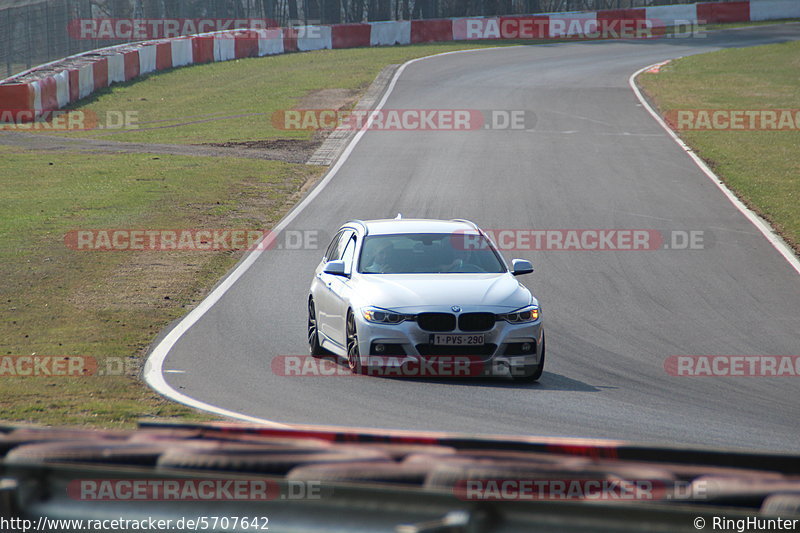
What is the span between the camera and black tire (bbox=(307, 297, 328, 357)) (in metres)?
11.9

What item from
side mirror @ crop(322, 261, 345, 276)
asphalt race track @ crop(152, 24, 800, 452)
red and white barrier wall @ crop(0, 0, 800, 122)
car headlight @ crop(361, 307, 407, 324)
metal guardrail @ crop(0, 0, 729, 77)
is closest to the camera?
asphalt race track @ crop(152, 24, 800, 452)

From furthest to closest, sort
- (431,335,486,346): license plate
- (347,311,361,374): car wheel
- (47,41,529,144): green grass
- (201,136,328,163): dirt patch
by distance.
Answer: (47,41,529,144): green grass < (201,136,328,163): dirt patch < (347,311,361,374): car wheel < (431,335,486,346): license plate

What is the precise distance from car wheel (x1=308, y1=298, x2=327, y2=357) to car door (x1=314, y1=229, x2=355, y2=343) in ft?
0.49

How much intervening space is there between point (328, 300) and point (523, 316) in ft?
8.07

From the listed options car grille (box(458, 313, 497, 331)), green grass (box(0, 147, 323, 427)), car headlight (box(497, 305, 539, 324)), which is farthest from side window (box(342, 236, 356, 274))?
green grass (box(0, 147, 323, 427))

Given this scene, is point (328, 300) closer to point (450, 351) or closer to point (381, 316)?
point (381, 316)

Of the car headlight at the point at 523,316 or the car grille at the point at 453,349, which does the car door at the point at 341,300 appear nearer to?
the car grille at the point at 453,349

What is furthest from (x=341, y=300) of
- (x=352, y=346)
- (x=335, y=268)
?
(x=352, y=346)

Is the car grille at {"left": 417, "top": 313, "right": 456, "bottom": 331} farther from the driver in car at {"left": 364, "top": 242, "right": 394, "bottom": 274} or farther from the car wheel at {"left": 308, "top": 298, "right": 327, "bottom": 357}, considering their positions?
the car wheel at {"left": 308, "top": 298, "right": 327, "bottom": 357}

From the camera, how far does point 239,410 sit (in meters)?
9.23

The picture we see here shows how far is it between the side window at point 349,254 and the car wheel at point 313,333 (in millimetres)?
690

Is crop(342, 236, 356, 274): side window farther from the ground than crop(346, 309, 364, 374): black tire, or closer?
farther from the ground

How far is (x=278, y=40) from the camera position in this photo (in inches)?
2046

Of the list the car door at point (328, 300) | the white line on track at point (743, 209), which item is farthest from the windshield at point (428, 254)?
the white line on track at point (743, 209)
